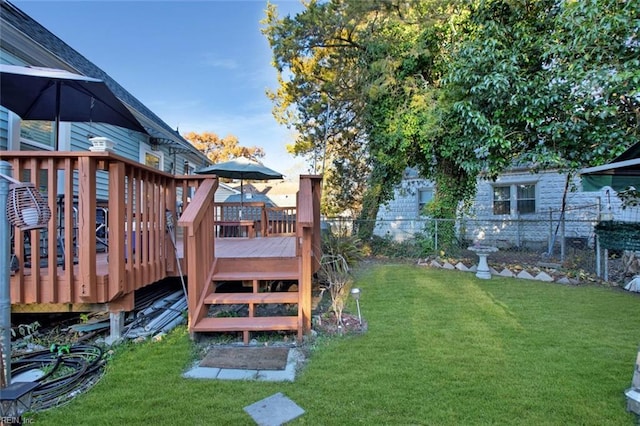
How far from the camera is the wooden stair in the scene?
318cm

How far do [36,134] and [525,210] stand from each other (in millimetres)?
12198

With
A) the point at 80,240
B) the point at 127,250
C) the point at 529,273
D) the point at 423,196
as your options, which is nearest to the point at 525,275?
the point at 529,273

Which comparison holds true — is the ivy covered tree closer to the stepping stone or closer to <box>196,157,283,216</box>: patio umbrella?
<box>196,157,283,216</box>: patio umbrella

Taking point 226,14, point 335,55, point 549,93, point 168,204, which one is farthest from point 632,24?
point 226,14

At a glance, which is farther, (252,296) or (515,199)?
(515,199)

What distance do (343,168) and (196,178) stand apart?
281 inches

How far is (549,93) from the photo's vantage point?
18.9ft

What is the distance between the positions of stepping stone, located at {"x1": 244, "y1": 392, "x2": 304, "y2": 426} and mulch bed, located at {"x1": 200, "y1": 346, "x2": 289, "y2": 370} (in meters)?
0.47

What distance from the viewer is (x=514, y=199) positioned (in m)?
10.7

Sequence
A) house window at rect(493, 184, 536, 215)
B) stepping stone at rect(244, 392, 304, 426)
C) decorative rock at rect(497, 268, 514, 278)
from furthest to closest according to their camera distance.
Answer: house window at rect(493, 184, 536, 215) → decorative rock at rect(497, 268, 514, 278) → stepping stone at rect(244, 392, 304, 426)

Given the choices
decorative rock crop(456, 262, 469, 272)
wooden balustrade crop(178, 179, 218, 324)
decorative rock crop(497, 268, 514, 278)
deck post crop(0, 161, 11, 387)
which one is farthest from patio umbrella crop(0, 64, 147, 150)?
decorative rock crop(497, 268, 514, 278)

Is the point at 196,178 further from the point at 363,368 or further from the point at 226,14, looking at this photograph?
the point at 226,14

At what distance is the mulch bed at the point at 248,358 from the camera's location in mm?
2743

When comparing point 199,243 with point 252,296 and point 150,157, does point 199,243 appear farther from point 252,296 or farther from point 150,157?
point 150,157
